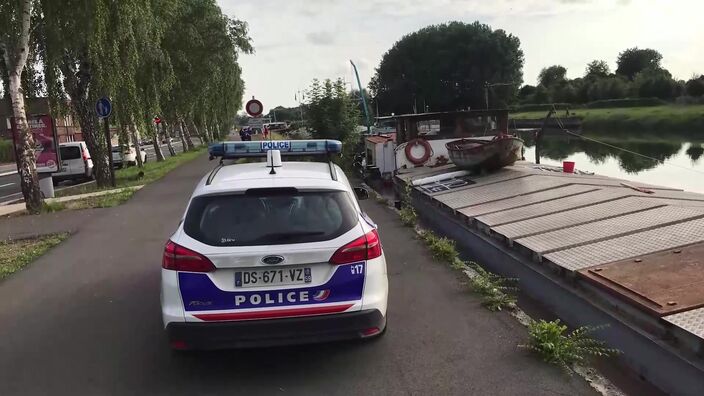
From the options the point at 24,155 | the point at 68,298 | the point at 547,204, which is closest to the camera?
the point at 68,298

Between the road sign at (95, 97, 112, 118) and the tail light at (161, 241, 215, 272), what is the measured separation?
14017 millimetres

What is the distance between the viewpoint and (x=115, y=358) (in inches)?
179

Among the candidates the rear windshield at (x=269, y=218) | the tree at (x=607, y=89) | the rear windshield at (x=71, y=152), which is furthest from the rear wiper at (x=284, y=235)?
the tree at (x=607, y=89)

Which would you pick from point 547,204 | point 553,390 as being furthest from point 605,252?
point 547,204

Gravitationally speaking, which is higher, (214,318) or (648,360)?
(214,318)

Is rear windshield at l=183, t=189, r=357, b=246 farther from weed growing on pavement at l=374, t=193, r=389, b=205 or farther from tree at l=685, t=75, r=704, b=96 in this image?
tree at l=685, t=75, r=704, b=96

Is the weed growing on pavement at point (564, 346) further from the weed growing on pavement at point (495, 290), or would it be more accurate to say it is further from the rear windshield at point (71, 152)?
the rear windshield at point (71, 152)

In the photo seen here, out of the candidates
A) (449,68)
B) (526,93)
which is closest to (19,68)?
(449,68)

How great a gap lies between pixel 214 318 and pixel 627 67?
112 m

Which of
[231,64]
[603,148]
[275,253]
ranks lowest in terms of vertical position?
[603,148]

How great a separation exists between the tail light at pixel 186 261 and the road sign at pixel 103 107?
46.0ft

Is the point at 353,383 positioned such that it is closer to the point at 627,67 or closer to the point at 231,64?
the point at 231,64

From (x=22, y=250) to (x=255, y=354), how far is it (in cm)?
621

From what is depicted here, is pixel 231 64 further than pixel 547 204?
Yes
